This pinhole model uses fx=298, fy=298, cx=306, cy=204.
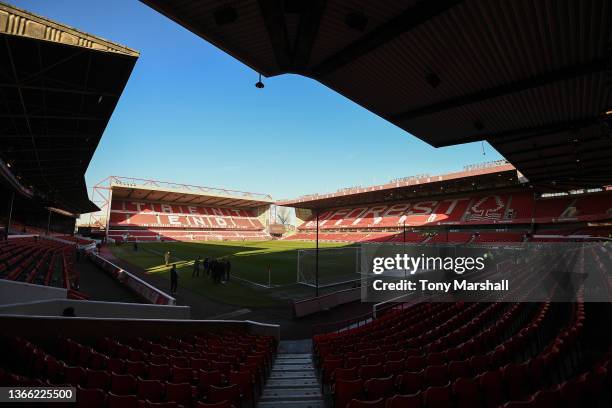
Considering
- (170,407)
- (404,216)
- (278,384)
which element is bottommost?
(278,384)

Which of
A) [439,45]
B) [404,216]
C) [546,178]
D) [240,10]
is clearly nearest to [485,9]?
[439,45]

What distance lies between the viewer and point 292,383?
259 inches

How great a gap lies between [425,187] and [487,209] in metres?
9.99

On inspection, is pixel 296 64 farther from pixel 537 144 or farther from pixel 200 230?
pixel 200 230

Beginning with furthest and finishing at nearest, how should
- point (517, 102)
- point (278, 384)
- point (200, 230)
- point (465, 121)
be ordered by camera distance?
point (200, 230), point (465, 121), point (517, 102), point (278, 384)

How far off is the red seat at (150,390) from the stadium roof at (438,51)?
5.98 m

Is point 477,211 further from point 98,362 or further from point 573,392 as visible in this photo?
point 98,362

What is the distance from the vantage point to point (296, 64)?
6805mm

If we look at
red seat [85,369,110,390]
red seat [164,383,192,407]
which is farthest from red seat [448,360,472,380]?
red seat [85,369,110,390]

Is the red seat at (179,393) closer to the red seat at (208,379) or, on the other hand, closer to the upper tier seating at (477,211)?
the red seat at (208,379)

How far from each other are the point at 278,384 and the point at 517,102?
33.3ft

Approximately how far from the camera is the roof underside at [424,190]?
43281mm

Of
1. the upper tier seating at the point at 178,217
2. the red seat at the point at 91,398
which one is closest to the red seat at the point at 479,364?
the red seat at the point at 91,398

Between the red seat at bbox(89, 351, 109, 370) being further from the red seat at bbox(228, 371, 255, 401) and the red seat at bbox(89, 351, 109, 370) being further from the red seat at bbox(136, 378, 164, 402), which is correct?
the red seat at bbox(228, 371, 255, 401)
